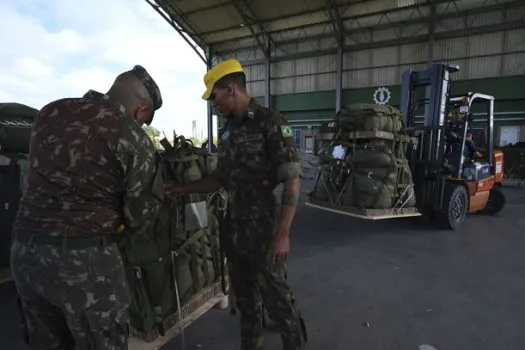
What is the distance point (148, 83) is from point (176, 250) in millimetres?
969

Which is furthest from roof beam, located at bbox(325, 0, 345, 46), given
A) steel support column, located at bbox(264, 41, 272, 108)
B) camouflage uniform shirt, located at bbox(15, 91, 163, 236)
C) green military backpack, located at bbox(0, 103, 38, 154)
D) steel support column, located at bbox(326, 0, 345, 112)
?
camouflage uniform shirt, located at bbox(15, 91, 163, 236)

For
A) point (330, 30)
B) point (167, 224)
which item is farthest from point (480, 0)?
point (167, 224)

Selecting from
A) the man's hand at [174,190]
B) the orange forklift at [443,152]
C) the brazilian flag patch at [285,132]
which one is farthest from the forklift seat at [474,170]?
the man's hand at [174,190]

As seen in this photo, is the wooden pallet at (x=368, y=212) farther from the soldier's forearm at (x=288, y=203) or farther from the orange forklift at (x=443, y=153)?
the soldier's forearm at (x=288, y=203)

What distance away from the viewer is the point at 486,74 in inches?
585

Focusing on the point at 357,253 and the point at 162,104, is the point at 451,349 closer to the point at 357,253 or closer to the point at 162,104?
the point at 357,253

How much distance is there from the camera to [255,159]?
2.05 meters

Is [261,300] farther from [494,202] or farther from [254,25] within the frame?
[254,25]

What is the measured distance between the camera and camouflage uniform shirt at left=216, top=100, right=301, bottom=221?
1.99 meters

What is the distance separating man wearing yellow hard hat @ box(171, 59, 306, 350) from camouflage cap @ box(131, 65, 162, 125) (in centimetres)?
48

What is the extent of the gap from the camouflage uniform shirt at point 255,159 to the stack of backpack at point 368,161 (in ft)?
9.44

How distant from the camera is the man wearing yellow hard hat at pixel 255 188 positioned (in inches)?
76.9

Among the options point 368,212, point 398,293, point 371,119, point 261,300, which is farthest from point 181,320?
point 371,119

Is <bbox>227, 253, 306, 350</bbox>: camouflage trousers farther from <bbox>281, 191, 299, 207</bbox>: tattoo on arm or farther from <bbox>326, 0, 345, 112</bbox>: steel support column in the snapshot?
<bbox>326, 0, 345, 112</bbox>: steel support column
